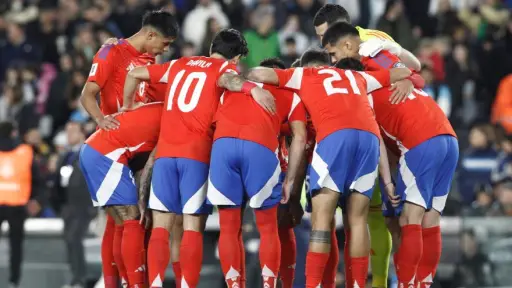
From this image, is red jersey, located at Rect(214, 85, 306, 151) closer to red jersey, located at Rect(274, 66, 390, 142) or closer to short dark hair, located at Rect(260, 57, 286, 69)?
red jersey, located at Rect(274, 66, 390, 142)

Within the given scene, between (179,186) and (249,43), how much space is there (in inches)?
323

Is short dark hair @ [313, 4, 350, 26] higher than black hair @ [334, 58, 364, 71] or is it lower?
higher

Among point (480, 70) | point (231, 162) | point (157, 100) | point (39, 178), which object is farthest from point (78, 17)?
point (231, 162)

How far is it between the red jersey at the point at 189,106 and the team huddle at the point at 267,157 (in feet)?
0.04

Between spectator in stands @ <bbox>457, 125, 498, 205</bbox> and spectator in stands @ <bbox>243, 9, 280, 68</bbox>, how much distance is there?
3793 mm

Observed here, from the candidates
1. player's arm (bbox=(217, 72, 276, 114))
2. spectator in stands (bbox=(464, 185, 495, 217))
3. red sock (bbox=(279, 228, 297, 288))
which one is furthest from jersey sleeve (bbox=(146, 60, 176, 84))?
spectator in stands (bbox=(464, 185, 495, 217))

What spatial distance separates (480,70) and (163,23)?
27.4 ft

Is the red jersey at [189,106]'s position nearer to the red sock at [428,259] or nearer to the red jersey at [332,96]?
the red jersey at [332,96]

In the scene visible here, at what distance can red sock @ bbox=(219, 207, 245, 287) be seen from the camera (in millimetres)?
11719

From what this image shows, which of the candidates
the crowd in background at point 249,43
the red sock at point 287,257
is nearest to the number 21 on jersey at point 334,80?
the red sock at point 287,257

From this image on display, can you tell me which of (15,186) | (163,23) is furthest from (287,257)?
(15,186)

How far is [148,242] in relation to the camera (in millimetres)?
12539

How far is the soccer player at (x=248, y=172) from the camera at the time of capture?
11.7 m

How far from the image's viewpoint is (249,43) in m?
19.9
